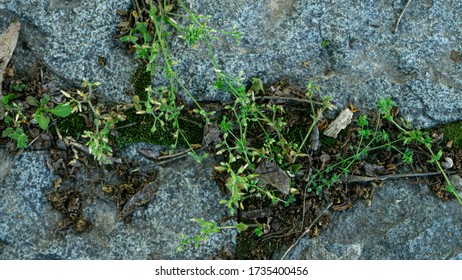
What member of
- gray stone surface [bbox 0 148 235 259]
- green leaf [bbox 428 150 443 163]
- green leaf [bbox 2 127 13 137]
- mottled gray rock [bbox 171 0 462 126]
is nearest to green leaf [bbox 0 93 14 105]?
green leaf [bbox 2 127 13 137]

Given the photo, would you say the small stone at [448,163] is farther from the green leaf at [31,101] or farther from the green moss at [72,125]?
the green leaf at [31,101]

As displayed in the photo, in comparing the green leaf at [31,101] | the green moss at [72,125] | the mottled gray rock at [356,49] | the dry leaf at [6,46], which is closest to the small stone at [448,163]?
the mottled gray rock at [356,49]

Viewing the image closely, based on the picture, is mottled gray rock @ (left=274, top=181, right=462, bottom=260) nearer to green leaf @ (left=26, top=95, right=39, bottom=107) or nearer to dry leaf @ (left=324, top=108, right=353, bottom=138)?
dry leaf @ (left=324, top=108, right=353, bottom=138)

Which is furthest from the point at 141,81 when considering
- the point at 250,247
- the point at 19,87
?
the point at 250,247

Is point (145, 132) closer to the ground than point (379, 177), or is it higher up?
higher up

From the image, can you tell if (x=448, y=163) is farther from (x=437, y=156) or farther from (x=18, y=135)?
(x=18, y=135)

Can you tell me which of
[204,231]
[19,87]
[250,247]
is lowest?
[250,247]
